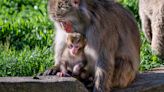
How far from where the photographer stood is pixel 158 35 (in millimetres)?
8820

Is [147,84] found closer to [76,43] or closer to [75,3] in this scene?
[76,43]

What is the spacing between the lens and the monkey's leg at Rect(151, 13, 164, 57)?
28.8ft

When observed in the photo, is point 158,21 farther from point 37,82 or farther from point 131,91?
point 37,82

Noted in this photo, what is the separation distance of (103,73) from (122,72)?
1.14 feet

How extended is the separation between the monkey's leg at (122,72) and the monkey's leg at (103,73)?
0.80 feet

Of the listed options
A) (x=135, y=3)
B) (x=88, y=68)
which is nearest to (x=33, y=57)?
(x=88, y=68)

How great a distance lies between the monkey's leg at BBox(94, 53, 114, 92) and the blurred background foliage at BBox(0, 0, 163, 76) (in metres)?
1.28

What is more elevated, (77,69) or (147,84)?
(77,69)

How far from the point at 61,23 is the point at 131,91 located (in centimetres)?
101

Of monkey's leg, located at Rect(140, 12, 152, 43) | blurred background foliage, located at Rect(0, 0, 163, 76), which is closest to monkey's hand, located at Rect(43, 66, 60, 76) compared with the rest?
blurred background foliage, located at Rect(0, 0, 163, 76)

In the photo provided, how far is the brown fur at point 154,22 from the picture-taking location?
8.77 m

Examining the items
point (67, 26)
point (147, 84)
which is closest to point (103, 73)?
point (67, 26)

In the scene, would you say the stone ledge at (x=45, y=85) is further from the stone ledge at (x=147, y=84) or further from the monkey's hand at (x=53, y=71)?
the monkey's hand at (x=53, y=71)

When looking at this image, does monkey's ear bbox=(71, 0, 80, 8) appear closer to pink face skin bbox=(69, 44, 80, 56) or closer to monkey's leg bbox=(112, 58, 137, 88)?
pink face skin bbox=(69, 44, 80, 56)
